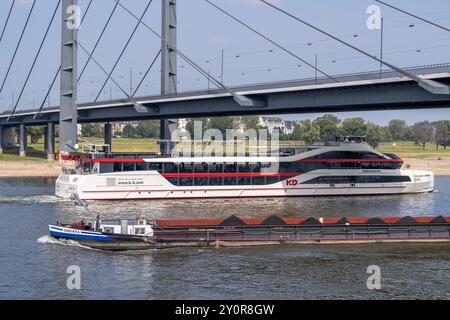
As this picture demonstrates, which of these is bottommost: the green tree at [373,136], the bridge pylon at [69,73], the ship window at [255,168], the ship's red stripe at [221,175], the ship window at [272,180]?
the ship window at [272,180]

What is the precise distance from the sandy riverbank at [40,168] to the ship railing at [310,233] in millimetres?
63277

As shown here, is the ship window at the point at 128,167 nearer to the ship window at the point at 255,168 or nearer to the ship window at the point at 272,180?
the ship window at the point at 255,168

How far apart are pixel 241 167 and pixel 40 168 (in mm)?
49218

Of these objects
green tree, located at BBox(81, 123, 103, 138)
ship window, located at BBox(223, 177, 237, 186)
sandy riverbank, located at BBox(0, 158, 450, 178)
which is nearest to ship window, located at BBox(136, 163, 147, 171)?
ship window, located at BBox(223, 177, 237, 186)

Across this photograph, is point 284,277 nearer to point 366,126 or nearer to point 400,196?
point 400,196

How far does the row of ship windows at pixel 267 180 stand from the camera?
64.3 metres

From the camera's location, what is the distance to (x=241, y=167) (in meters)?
65.8

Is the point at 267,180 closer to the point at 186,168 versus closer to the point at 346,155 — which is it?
the point at 186,168

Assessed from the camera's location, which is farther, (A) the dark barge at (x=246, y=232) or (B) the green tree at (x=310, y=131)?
(B) the green tree at (x=310, y=131)

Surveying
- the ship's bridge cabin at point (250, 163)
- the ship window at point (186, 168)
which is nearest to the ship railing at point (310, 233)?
the ship's bridge cabin at point (250, 163)

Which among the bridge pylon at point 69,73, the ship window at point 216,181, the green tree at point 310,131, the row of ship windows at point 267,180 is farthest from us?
the green tree at point 310,131

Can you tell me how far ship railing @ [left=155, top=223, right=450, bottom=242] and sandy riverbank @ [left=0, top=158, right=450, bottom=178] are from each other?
6328 centimetres

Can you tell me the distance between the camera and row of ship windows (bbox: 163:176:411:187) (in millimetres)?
64275

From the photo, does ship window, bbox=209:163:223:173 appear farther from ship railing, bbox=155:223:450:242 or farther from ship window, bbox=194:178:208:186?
ship railing, bbox=155:223:450:242
